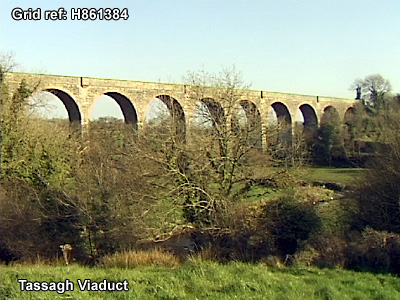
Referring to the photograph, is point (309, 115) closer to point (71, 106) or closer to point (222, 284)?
point (71, 106)

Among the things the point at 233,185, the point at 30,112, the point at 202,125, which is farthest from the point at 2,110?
the point at 233,185

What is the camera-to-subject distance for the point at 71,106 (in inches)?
865

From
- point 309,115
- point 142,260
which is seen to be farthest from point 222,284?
point 309,115

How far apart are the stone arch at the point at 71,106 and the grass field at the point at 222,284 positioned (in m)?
17.2

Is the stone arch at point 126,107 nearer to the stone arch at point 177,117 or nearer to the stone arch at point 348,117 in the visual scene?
the stone arch at point 348,117

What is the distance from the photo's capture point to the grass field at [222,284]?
445 cm

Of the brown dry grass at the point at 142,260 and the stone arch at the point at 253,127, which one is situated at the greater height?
the stone arch at the point at 253,127

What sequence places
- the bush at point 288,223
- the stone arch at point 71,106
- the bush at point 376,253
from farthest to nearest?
1. the stone arch at point 71,106
2. the bush at point 288,223
3. the bush at point 376,253

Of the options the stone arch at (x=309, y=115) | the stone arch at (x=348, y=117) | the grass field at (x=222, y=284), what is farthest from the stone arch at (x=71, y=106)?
the stone arch at (x=309, y=115)

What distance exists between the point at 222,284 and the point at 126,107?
807 inches

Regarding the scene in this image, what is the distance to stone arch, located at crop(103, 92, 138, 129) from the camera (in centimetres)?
2392

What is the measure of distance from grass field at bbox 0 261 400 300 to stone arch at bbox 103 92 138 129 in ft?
62.2

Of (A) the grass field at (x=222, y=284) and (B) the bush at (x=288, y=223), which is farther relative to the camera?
(B) the bush at (x=288, y=223)

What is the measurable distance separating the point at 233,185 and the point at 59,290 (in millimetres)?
5659
